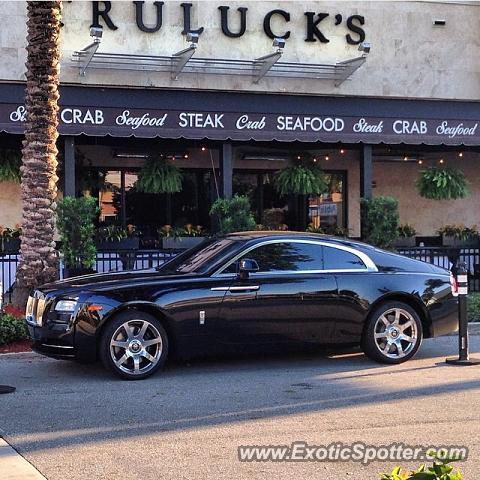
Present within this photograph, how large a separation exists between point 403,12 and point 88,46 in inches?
286

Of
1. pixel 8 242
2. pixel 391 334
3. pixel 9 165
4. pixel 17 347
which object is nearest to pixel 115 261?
pixel 8 242

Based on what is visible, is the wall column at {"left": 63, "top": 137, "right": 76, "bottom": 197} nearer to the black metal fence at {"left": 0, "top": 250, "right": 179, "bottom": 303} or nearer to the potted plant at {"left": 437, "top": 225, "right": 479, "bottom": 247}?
the black metal fence at {"left": 0, "top": 250, "right": 179, "bottom": 303}

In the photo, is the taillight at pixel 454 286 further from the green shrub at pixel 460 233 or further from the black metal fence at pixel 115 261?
the green shrub at pixel 460 233

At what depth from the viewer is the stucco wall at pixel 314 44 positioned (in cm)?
1482

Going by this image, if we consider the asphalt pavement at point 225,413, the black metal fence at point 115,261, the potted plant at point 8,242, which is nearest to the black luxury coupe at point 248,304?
the asphalt pavement at point 225,413

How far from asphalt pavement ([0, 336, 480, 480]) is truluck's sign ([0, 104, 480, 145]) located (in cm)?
622

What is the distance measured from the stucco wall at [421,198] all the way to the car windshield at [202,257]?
1088 cm

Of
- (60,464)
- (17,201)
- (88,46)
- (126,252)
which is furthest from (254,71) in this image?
(60,464)

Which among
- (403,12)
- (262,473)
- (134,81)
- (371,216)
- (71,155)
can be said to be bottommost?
(262,473)

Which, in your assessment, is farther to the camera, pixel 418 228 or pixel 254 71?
pixel 418 228

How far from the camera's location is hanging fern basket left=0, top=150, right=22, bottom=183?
15.2m

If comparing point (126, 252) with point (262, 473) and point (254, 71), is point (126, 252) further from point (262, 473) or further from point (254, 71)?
point (262, 473)

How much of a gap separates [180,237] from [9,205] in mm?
4286

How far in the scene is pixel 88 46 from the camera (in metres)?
14.3
